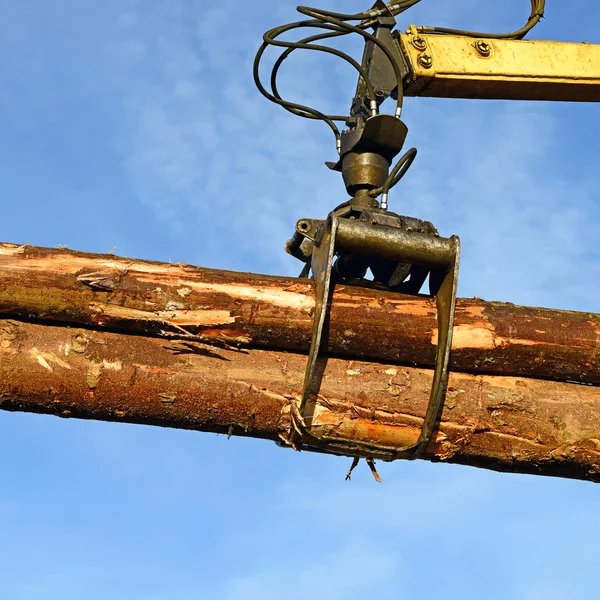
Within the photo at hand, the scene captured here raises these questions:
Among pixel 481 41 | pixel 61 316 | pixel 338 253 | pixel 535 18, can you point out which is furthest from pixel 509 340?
pixel 535 18

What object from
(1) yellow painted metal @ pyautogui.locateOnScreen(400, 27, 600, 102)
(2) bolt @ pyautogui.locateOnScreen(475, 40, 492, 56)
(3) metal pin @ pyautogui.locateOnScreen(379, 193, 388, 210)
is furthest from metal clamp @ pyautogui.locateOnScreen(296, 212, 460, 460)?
(2) bolt @ pyautogui.locateOnScreen(475, 40, 492, 56)

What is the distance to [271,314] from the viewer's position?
3.57 m

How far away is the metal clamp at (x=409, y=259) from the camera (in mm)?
3496

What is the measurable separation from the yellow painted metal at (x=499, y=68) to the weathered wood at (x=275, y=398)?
2.07 meters

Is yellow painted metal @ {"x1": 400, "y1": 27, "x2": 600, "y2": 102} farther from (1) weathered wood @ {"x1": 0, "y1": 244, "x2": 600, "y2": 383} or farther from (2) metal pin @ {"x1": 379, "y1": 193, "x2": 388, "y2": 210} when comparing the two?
(1) weathered wood @ {"x1": 0, "y1": 244, "x2": 600, "y2": 383}

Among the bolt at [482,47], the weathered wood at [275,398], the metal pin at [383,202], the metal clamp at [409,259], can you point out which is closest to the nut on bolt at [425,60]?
the bolt at [482,47]

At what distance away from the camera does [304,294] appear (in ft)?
11.9

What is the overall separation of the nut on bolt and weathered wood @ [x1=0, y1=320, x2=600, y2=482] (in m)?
2.05

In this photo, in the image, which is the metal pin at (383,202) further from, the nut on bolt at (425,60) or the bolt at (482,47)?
the bolt at (482,47)

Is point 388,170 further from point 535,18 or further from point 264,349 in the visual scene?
point 535,18

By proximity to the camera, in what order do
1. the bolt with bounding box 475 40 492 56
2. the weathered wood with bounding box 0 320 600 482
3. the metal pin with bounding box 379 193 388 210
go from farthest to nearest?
the bolt with bounding box 475 40 492 56
the metal pin with bounding box 379 193 388 210
the weathered wood with bounding box 0 320 600 482

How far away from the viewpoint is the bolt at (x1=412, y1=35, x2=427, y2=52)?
16.3 ft

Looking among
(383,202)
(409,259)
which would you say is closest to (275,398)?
(409,259)

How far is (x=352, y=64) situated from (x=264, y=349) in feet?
6.03
